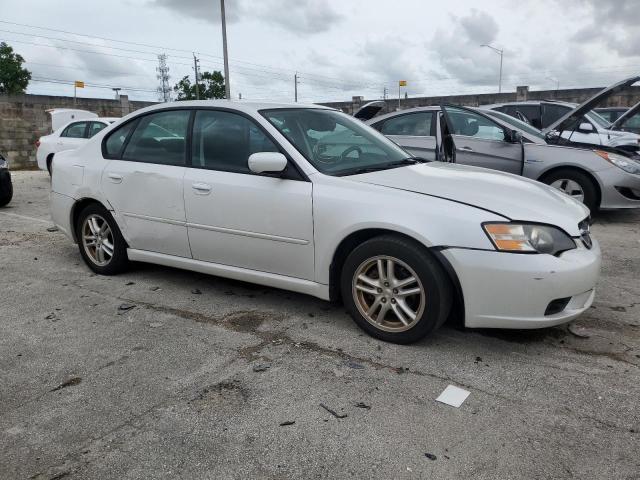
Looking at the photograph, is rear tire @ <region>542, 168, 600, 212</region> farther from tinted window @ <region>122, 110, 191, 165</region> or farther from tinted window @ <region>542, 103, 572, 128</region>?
tinted window @ <region>122, 110, 191, 165</region>

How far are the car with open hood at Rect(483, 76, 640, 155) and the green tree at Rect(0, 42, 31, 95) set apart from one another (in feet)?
214

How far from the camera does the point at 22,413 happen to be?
2.65 metres

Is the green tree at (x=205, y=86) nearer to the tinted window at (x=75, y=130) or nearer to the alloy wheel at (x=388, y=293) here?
the tinted window at (x=75, y=130)

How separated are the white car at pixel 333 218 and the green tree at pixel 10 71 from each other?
2659 inches

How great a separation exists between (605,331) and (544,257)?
96 cm

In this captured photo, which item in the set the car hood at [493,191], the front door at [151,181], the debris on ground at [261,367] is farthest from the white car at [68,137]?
the debris on ground at [261,367]

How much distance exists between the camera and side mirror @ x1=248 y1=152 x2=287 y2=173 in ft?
11.4

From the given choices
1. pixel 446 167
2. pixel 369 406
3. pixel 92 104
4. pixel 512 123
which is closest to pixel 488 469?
pixel 369 406

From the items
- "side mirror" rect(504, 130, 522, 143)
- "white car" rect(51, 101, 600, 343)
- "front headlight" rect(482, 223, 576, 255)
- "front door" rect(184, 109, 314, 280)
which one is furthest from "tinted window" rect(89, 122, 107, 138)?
"front headlight" rect(482, 223, 576, 255)

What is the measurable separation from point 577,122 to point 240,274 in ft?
18.9

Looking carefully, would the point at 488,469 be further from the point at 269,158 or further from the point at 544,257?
the point at 269,158

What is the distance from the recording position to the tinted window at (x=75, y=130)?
12.5m

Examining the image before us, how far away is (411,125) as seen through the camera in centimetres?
758

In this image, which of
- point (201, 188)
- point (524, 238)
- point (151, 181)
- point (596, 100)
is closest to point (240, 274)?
point (201, 188)
